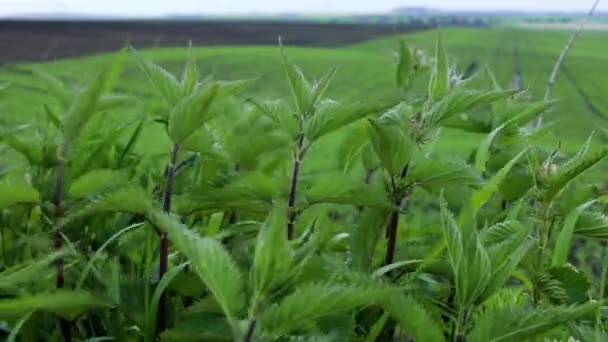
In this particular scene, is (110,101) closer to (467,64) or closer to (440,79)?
(440,79)

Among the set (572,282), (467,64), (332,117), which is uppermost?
(332,117)

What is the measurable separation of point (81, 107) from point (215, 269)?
0.16 m

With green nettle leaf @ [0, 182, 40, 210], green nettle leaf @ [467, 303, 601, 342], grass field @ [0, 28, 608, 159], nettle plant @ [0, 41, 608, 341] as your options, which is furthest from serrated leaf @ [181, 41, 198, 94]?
grass field @ [0, 28, 608, 159]

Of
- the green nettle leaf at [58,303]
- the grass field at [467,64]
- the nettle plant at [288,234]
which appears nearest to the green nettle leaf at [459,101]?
the nettle plant at [288,234]

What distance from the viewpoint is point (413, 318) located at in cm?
34

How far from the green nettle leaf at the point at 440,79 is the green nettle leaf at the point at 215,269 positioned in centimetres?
23

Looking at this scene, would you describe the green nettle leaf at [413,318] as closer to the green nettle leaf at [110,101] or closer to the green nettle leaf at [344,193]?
the green nettle leaf at [344,193]

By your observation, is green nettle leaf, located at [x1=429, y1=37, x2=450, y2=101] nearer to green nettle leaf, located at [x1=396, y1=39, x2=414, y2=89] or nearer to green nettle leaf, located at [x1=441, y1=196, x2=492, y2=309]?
green nettle leaf, located at [x1=396, y1=39, x2=414, y2=89]

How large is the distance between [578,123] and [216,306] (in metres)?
4.51

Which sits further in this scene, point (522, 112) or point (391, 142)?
point (522, 112)

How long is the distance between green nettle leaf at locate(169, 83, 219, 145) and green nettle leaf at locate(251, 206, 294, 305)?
11 cm

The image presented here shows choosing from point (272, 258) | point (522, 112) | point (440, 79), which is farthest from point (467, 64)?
point (272, 258)

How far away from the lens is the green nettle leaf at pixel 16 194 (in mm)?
425

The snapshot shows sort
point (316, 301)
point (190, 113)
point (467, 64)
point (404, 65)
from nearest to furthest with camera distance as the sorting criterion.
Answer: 1. point (316, 301)
2. point (190, 113)
3. point (404, 65)
4. point (467, 64)
